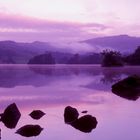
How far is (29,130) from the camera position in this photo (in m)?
18.4

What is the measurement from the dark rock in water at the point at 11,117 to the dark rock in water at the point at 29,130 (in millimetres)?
1143

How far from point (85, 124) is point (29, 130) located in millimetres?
2760

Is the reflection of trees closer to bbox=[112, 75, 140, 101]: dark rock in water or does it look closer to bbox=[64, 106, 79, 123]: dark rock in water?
bbox=[112, 75, 140, 101]: dark rock in water

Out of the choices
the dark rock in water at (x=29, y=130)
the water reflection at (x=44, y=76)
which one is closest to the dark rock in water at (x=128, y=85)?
the water reflection at (x=44, y=76)

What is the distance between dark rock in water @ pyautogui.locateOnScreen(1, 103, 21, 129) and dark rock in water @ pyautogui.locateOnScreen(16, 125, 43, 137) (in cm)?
114

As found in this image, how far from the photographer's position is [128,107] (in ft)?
84.4

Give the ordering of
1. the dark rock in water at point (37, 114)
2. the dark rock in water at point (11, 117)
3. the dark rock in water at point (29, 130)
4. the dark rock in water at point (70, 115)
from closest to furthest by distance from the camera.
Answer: the dark rock in water at point (29, 130) < the dark rock in water at point (11, 117) < the dark rock in water at point (70, 115) < the dark rock in water at point (37, 114)

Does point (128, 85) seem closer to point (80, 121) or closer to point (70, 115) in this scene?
point (70, 115)

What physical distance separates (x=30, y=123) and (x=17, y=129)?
4.72ft

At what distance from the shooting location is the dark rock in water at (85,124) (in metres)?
18.7

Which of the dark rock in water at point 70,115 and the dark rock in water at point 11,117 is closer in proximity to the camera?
the dark rock in water at point 11,117

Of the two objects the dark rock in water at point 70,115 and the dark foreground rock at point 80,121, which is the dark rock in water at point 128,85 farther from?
the dark foreground rock at point 80,121

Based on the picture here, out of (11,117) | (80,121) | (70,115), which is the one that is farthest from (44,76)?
(80,121)

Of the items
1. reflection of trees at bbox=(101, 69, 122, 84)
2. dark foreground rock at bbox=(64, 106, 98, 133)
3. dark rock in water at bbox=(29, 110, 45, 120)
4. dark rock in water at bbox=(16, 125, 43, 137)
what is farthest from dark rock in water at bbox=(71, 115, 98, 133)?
reflection of trees at bbox=(101, 69, 122, 84)
